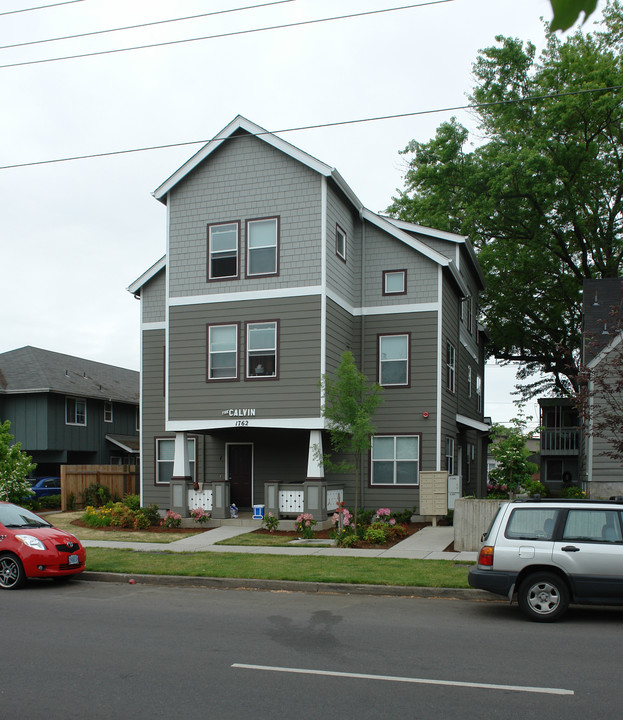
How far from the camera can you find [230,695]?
6965 millimetres

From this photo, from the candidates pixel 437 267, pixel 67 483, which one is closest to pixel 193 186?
pixel 437 267

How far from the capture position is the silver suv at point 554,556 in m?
10.4

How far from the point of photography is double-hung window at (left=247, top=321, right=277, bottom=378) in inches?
887

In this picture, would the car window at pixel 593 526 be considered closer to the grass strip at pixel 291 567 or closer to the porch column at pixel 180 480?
the grass strip at pixel 291 567

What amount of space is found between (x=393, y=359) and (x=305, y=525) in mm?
7019

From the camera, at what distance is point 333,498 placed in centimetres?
2264

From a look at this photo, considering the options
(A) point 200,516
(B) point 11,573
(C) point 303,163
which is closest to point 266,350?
(A) point 200,516

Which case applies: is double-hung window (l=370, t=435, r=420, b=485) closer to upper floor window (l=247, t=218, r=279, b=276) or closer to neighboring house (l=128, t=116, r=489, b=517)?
neighboring house (l=128, t=116, r=489, b=517)

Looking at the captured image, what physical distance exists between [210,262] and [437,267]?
7.04 m

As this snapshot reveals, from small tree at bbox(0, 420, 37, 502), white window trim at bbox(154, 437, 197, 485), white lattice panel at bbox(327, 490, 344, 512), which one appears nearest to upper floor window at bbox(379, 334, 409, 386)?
white lattice panel at bbox(327, 490, 344, 512)

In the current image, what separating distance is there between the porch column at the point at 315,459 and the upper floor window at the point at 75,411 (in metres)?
18.2

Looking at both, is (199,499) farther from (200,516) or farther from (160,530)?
(160,530)

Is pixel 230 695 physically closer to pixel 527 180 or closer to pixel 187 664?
pixel 187 664

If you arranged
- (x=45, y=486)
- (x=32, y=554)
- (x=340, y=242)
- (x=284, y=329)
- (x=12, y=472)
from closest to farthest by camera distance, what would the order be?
(x=32, y=554) < (x=284, y=329) < (x=340, y=242) < (x=12, y=472) < (x=45, y=486)
